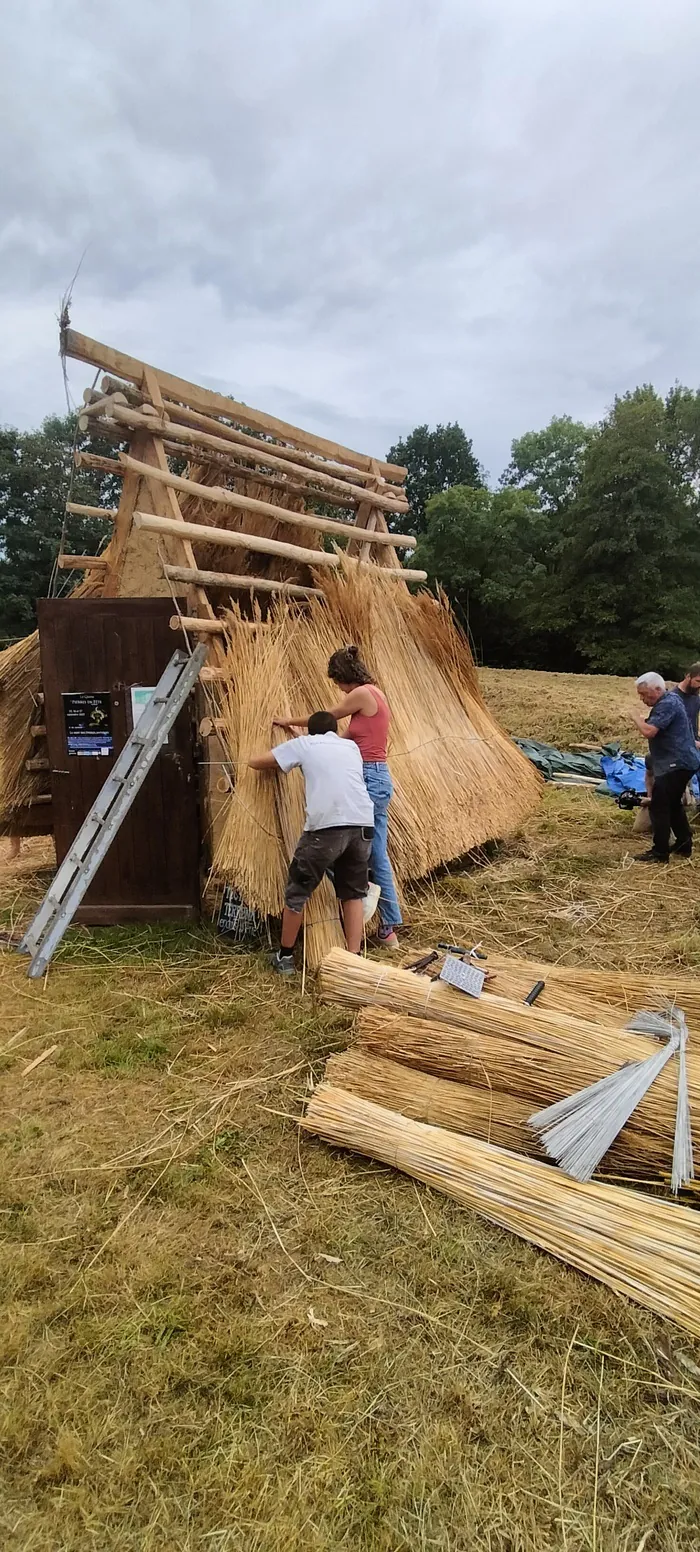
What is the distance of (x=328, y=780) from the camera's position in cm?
386

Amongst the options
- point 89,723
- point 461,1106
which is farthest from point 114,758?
point 461,1106

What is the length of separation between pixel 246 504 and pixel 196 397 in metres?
0.75

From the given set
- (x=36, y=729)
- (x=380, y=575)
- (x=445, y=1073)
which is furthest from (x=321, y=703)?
(x=445, y=1073)

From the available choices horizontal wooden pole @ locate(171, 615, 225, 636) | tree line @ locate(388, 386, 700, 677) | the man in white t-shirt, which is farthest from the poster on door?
tree line @ locate(388, 386, 700, 677)

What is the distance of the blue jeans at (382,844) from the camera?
14.8 feet

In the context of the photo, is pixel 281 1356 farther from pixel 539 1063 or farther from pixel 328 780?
pixel 328 780

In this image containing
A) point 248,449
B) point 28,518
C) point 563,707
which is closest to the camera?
point 248,449

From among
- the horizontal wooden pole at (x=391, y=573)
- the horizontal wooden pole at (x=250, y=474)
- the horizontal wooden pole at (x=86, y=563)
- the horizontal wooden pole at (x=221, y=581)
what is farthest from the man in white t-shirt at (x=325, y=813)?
the horizontal wooden pole at (x=86, y=563)

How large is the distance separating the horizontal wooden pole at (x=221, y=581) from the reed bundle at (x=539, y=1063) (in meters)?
2.71

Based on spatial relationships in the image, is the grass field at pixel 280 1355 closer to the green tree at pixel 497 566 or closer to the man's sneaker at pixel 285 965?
the man's sneaker at pixel 285 965

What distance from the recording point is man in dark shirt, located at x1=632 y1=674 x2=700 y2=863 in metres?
5.91

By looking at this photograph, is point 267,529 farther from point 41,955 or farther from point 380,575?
point 41,955

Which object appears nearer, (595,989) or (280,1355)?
(280,1355)

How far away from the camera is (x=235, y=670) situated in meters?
4.43
